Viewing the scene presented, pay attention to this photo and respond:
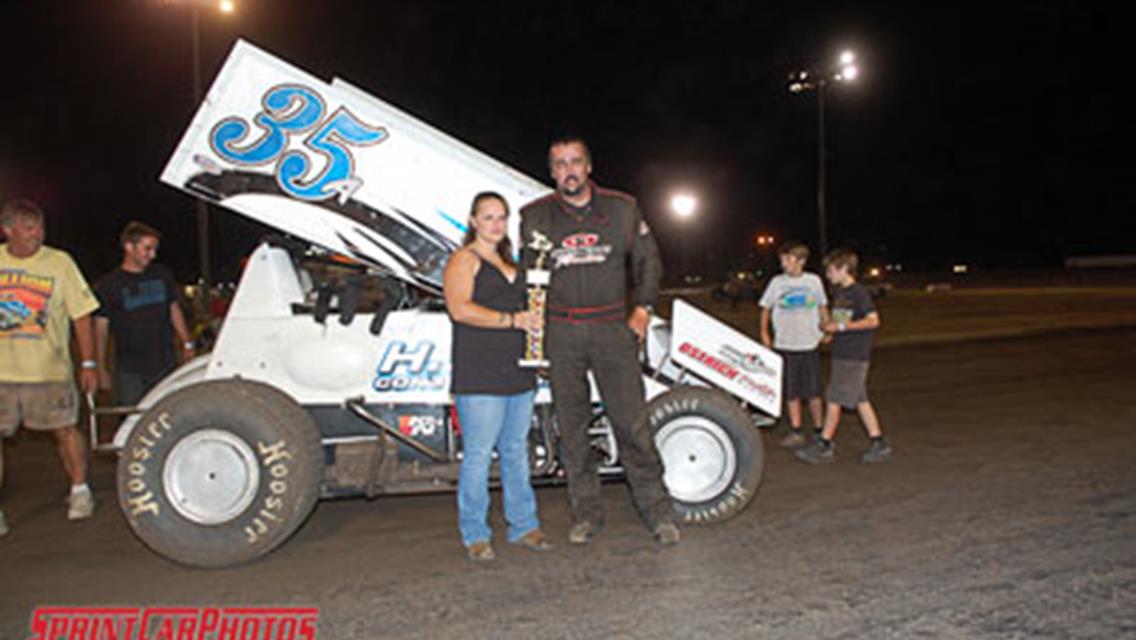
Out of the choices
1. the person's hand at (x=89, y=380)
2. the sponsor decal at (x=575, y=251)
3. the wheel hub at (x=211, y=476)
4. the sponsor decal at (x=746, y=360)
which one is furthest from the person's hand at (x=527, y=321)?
the person's hand at (x=89, y=380)

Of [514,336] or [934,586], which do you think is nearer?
[934,586]

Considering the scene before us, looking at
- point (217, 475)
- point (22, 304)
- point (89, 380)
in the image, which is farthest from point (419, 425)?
point (22, 304)

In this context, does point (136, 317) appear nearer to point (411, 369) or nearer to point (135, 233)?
point (135, 233)

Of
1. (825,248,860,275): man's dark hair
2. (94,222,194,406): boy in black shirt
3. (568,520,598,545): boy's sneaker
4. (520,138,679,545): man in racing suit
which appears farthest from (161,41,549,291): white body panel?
(825,248,860,275): man's dark hair

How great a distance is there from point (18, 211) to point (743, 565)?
445cm

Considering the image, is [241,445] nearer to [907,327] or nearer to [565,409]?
[565,409]

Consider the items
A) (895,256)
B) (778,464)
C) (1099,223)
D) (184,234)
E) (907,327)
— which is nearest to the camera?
(778,464)

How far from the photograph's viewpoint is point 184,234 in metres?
36.8

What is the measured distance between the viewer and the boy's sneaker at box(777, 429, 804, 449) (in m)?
7.08

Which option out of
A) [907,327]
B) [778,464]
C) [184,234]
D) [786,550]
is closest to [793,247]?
[778,464]

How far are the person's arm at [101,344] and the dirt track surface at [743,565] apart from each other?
32.2 inches

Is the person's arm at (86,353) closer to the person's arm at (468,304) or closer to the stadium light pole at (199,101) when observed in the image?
the person's arm at (468,304)

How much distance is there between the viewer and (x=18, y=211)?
496 cm

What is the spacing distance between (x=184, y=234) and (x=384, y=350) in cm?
3587
